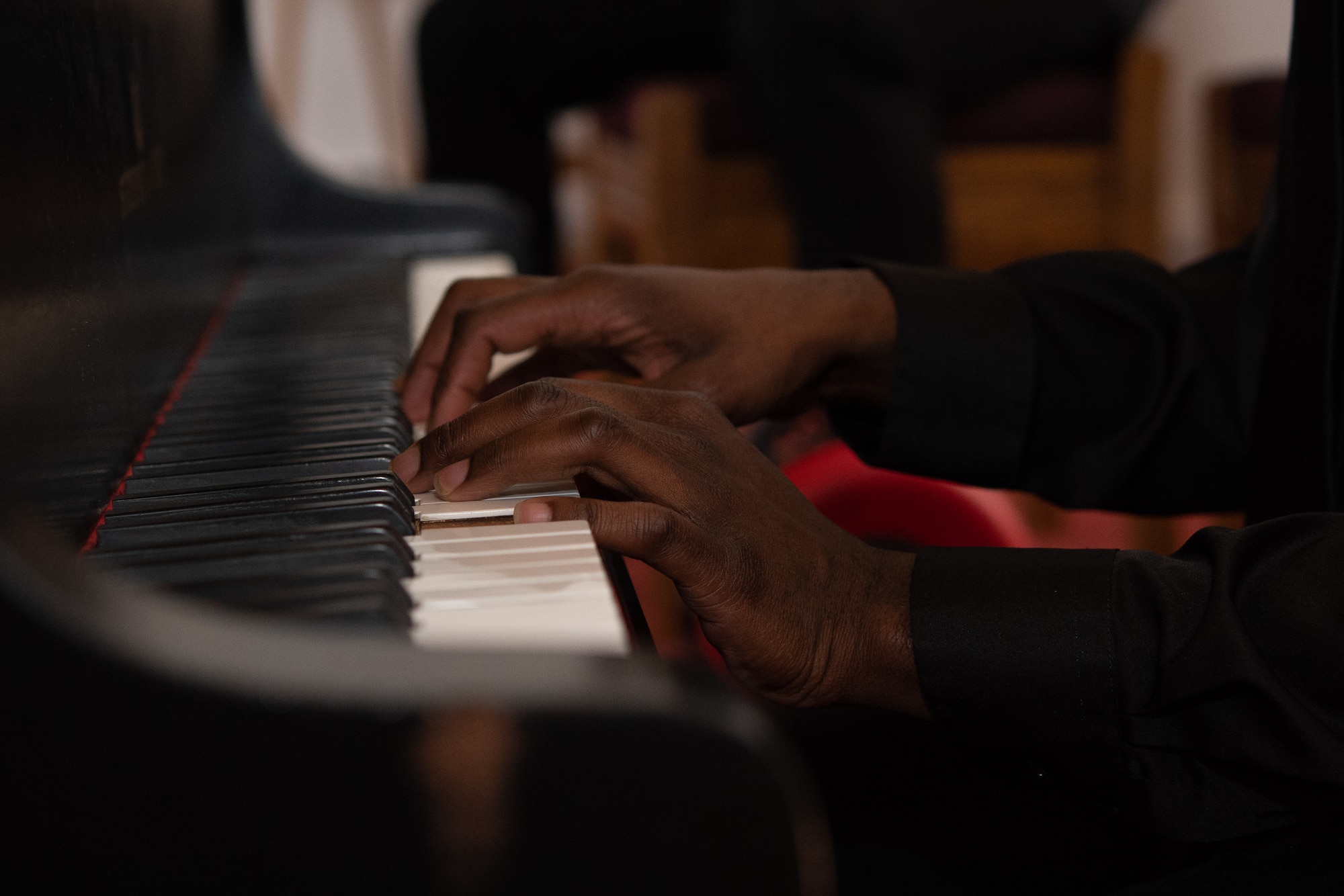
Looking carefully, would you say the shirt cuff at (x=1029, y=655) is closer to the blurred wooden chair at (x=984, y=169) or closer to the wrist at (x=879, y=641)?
the wrist at (x=879, y=641)

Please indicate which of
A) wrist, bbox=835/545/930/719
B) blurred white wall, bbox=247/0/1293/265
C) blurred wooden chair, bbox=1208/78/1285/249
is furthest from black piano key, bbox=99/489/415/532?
blurred white wall, bbox=247/0/1293/265

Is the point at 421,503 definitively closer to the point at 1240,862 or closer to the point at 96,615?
the point at 96,615

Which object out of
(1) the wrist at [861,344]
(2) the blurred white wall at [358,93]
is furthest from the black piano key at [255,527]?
(2) the blurred white wall at [358,93]

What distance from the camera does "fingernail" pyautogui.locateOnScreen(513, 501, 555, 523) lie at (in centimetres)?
53

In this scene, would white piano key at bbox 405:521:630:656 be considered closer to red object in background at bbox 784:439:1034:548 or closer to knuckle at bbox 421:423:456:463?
knuckle at bbox 421:423:456:463

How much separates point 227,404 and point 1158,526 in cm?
129

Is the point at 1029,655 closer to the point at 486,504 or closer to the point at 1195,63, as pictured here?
the point at 486,504

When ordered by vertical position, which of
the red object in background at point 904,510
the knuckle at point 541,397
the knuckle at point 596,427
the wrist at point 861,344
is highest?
the knuckle at point 541,397

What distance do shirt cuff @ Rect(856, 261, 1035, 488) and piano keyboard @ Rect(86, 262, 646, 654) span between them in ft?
1.15

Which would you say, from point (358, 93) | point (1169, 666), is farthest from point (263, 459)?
point (358, 93)

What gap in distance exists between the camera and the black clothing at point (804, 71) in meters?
1.88

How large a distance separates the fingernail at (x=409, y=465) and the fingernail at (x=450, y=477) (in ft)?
0.04

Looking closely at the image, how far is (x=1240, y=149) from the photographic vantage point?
2539 millimetres

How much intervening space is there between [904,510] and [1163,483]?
248mm
